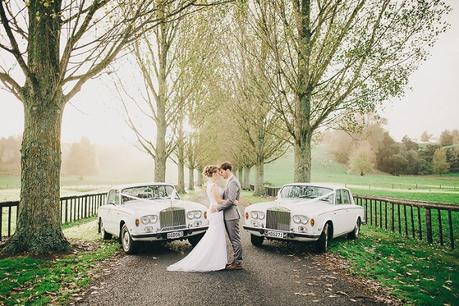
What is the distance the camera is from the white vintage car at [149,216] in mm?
7789

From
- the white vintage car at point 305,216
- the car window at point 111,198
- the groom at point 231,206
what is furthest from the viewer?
the car window at point 111,198

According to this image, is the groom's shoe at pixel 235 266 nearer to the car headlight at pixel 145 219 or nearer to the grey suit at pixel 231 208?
the grey suit at pixel 231 208

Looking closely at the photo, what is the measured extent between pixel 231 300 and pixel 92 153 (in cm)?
9180

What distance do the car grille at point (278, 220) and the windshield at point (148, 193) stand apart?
9.25 feet

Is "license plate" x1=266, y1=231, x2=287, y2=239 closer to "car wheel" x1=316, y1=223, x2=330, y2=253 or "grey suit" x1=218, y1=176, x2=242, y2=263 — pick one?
"car wheel" x1=316, y1=223, x2=330, y2=253

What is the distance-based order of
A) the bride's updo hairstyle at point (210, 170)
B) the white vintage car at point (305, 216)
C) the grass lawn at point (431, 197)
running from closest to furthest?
the bride's updo hairstyle at point (210, 170)
the white vintage car at point (305, 216)
the grass lawn at point (431, 197)

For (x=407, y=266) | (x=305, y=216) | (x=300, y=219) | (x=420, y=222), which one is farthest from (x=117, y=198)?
(x=420, y=222)

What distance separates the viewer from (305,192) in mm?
9734

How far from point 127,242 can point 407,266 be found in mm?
6351

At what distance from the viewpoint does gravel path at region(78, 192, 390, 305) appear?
467 cm

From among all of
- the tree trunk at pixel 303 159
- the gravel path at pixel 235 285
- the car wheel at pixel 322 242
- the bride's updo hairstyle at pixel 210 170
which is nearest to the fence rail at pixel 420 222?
the tree trunk at pixel 303 159

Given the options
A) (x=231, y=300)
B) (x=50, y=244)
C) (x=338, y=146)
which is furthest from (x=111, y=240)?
(x=338, y=146)

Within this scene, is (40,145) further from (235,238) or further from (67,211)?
(67,211)

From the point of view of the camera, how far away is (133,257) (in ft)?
25.1
